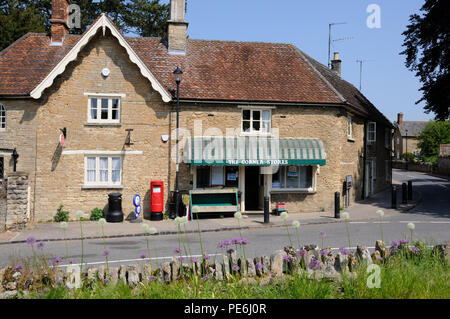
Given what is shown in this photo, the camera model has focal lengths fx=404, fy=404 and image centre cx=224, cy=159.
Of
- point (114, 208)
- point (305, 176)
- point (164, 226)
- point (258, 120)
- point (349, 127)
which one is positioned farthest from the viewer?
point (349, 127)

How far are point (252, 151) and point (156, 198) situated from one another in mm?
5075

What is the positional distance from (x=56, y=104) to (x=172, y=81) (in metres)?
5.51

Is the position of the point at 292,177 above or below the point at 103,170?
below

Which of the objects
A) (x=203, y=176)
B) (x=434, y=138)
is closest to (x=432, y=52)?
(x=203, y=176)

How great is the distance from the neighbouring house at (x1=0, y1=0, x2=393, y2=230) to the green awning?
0.05 metres

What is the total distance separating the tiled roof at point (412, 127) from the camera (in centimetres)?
8900

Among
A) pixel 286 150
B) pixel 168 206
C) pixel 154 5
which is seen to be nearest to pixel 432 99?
pixel 286 150

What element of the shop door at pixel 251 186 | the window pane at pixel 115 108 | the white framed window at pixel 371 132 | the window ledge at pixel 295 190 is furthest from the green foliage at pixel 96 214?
the white framed window at pixel 371 132

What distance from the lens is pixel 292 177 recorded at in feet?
68.2

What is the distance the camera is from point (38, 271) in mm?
6656

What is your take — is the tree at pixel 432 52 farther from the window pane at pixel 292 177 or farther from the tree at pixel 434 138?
the tree at pixel 434 138

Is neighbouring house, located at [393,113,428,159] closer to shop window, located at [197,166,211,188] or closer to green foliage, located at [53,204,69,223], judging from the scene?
shop window, located at [197,166,211,188]

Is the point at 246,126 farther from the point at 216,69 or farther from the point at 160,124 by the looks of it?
the point at 160,124

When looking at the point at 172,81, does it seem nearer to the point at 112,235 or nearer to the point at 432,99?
the point at 112,235
